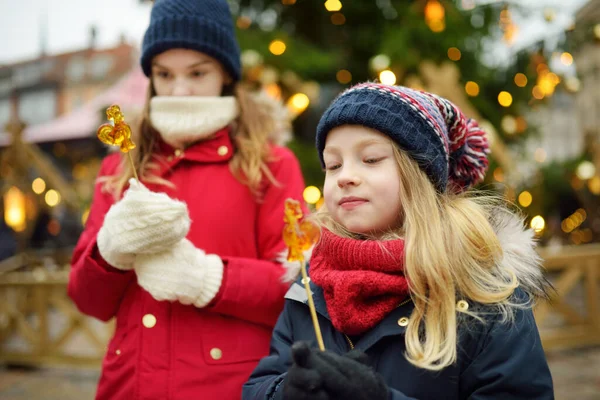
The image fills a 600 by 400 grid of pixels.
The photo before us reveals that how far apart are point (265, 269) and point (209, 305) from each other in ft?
0.61

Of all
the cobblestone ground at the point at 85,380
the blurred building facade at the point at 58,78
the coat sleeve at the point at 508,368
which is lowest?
the cobblestone ground at the point at 85,380

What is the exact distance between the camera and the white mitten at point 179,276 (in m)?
1.37

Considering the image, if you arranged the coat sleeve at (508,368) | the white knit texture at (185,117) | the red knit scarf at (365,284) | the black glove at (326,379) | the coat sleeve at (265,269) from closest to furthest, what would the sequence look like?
the black glove at (326,379), the coat sleeve at (508,368), the red knit scarf at (365,284), the coat sleeve at (265,269), the white knit texture at (185,117)

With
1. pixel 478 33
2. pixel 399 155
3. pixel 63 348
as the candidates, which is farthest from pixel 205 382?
pixel 478 33

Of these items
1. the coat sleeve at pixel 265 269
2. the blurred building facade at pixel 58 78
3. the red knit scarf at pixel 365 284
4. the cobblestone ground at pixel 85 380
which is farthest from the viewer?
the blurred building facade at pixel 58 78

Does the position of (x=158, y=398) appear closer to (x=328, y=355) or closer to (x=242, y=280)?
(x=242, y=280)

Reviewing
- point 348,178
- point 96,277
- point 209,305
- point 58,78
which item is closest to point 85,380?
point 96,277

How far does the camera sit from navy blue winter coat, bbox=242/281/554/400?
1.09 m

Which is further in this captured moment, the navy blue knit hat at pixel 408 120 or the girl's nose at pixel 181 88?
the girl's nose at pixel 181 88

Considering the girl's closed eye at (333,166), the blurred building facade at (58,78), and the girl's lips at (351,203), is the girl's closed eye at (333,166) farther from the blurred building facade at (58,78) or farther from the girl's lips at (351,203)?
the blurred building facade at (58,78)

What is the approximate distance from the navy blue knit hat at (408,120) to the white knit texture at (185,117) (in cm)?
39

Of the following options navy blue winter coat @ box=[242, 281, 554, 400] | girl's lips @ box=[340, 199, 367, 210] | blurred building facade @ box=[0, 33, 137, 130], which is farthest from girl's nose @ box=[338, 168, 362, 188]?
blurred building facade @ box=[0, 33, 137, 130]

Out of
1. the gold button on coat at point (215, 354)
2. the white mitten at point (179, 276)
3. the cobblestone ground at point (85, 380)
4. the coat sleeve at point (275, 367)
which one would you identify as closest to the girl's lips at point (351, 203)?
the coat sleeve at point (275, 367)

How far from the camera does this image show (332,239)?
4.24ft
